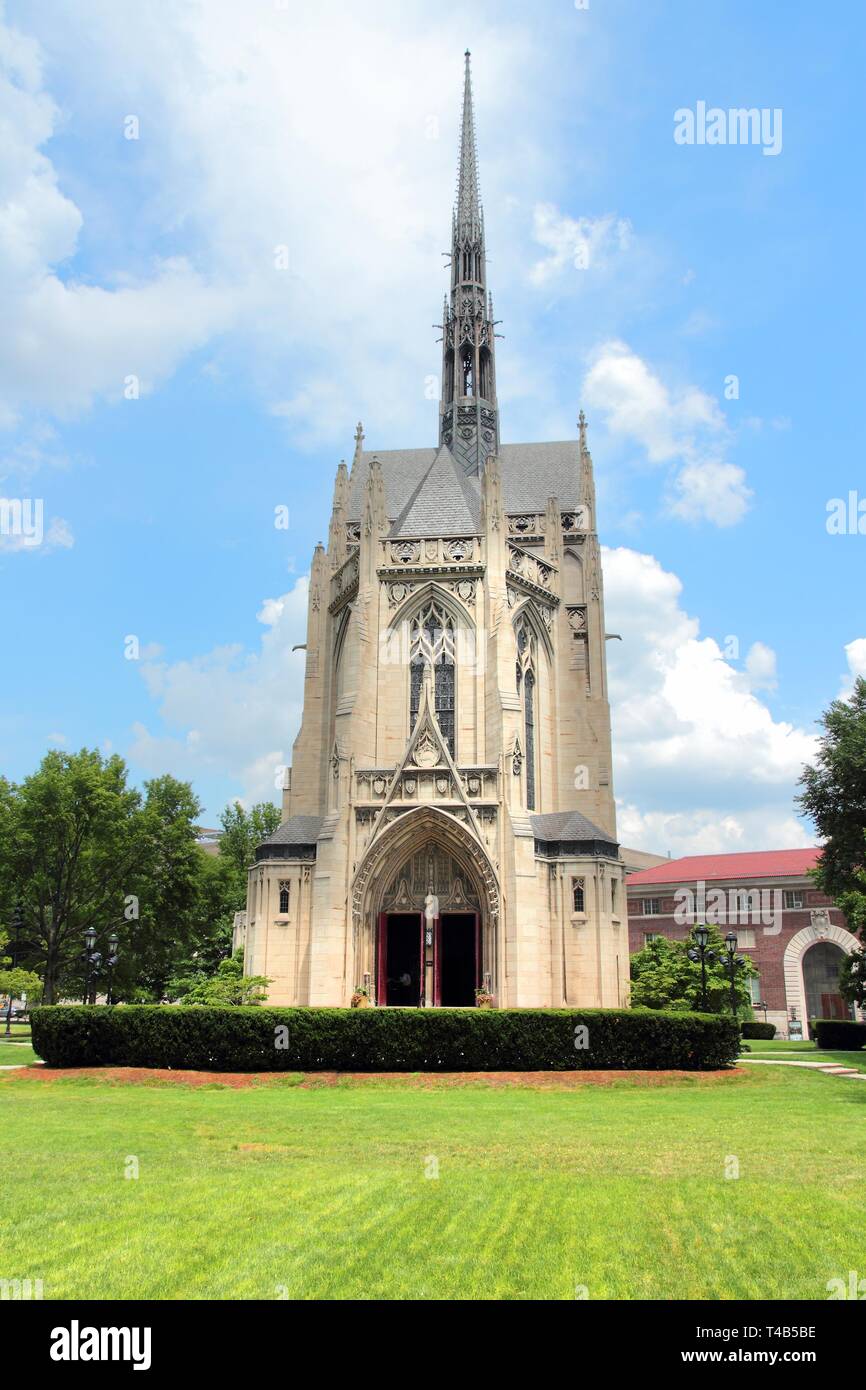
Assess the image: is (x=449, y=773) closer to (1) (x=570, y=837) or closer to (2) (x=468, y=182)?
(1) (x=570, y=837)

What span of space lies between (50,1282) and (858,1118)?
Result: 1372 centimetres

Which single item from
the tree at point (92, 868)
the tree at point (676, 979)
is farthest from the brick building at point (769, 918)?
the tree at point (92, 868)

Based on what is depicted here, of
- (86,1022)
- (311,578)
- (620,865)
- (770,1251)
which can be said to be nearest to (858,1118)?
(770,1251)

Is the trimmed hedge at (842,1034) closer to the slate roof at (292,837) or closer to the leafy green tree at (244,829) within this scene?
the slate roof at (292,837)

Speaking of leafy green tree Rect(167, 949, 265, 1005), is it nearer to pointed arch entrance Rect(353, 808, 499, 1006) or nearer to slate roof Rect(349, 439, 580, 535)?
pointed arch entrance Rect(353, 808, 499, 1006)

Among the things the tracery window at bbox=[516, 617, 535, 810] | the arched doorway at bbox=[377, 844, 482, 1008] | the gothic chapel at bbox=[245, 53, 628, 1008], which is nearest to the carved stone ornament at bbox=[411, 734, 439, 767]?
the gothic chapel at bbox=[245, 53, 628, 1008]

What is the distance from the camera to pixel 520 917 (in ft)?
111

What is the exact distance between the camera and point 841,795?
35875 mm

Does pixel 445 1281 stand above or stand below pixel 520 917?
below

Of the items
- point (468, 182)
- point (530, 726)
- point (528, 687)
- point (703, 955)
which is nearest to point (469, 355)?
point (468, 182)

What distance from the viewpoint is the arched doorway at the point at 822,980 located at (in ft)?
194

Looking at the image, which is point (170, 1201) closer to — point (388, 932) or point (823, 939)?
point (388, 932)

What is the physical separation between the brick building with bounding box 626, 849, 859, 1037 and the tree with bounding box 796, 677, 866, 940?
1929 cm

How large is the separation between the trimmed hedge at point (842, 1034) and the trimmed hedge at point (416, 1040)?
475 inches
